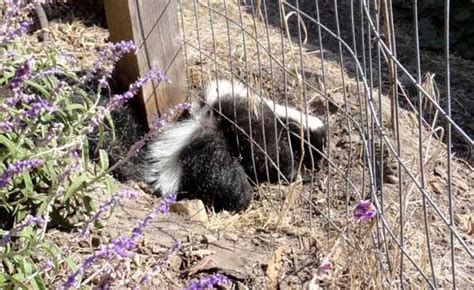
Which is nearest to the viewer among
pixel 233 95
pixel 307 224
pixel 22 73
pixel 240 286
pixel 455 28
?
pixel 22 73

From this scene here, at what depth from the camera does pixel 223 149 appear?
3.97m

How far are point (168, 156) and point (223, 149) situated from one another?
0.80ft

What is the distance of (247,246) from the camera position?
316 cm

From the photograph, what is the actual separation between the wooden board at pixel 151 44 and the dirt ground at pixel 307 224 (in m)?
0.20

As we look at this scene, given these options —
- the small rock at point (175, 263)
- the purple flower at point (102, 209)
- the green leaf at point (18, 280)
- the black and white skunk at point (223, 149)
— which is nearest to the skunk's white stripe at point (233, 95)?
the black and white skunk at point (223, 149)

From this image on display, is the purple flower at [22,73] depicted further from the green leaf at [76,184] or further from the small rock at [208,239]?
the small rock at [208,239]

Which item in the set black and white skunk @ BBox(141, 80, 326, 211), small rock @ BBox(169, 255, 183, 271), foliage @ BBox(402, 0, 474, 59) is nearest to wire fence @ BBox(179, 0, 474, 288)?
black and white skunk @ BBox(141, 80, 326, 211)

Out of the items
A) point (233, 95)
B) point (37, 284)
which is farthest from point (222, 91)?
point (37, 284)

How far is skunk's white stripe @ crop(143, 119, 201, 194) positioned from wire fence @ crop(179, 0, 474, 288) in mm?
307

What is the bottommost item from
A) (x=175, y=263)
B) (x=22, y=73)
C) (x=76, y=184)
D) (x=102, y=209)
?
(x=175, y=263)

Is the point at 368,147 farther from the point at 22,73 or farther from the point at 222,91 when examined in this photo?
the point at 222,91

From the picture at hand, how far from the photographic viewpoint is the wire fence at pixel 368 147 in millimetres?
2457

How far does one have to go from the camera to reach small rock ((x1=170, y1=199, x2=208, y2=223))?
3.41 metres

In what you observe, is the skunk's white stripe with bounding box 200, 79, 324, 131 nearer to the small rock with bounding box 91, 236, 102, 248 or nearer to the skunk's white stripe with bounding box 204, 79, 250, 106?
the skunk's white stripe with bounding box 204, 79, 250, 106
